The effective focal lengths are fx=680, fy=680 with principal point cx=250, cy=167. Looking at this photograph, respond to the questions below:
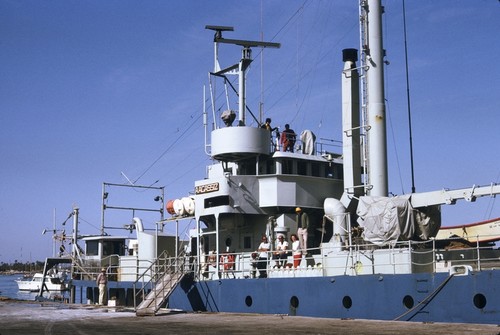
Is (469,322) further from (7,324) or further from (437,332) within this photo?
(7,324)

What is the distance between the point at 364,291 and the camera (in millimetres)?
21234

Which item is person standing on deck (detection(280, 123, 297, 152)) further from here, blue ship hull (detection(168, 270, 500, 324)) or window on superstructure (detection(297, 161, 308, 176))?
blue ship hull (detection(168, 270, 500, 324))

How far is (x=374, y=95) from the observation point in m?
25.6

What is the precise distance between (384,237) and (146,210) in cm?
1899

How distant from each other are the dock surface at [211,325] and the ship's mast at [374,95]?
6.22 m

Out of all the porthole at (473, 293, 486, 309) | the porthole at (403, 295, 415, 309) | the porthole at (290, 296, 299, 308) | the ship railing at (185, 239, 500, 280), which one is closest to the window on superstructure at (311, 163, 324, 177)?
the ship railing at (185, 239, 500, 280)

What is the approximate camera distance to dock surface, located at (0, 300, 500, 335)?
56.0 feet

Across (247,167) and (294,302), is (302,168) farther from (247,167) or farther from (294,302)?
(294,302)

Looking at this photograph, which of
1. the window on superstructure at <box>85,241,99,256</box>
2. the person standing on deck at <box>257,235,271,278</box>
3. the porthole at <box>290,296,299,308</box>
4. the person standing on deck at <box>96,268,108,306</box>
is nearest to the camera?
the porthole at <box>290,296,299,308</box>

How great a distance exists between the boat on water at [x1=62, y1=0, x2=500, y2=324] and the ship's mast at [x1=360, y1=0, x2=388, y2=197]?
1.5 inches

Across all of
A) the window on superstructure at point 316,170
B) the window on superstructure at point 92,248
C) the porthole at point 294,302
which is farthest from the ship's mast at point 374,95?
the window on superstructure at point 92,248

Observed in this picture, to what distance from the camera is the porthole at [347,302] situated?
71.4 ft

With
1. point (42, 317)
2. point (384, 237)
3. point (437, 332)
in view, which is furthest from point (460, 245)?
point (42, 317)

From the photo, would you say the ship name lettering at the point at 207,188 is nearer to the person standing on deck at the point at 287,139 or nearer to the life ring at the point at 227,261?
the life ring at the point at 227,261
